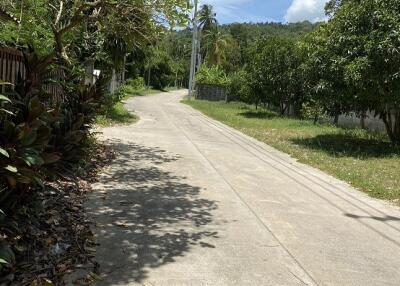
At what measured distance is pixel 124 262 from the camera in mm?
4906

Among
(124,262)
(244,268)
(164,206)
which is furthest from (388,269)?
(164,206)

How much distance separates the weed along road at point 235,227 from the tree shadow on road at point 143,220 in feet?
0.04

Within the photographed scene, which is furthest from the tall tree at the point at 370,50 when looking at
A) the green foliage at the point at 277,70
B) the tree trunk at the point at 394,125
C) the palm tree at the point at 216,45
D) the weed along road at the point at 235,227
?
the palm tree at the point at 216,45

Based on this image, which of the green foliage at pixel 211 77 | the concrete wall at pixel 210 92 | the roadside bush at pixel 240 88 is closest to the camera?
the roadside bush at pixel 240 88

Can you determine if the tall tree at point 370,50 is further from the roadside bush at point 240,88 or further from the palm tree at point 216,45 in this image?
the palm tree at point 216,45

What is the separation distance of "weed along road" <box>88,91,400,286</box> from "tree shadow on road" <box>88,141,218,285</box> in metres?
Answer: 0.01

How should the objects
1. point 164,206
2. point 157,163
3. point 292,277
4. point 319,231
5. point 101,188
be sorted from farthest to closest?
point 157,163 → point 101,188 → point 164,206 → point 319,231 → point 292,277

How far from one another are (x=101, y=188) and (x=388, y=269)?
4512 mm

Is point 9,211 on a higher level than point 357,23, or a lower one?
lower

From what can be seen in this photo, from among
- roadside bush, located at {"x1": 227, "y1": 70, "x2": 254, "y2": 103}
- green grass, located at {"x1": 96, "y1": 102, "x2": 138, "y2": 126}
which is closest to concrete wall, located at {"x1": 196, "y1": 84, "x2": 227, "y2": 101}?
roadside bush, located at {"x1": 227, "y1": 70, "x2": 254, "y2": 103}

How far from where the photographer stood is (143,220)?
6.43 m

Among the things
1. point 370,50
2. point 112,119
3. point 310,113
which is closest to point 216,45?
point 310,113

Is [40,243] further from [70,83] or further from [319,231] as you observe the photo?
[70,83]

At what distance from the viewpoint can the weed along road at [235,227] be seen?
486 cm
